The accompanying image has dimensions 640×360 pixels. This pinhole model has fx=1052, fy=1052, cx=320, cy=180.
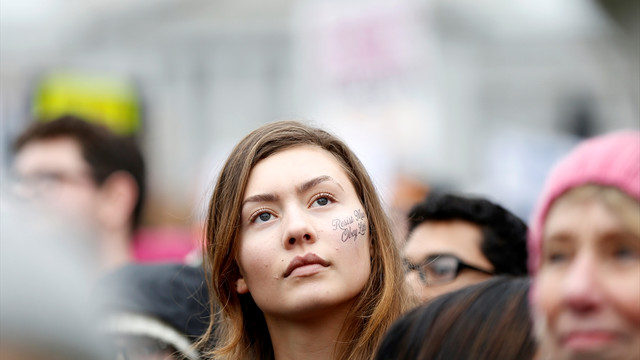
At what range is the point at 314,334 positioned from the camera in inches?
111

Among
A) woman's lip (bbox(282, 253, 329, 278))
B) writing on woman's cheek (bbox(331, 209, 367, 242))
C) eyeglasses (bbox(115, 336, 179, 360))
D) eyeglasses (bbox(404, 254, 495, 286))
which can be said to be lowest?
eyeglasses (bbox(115, 336, 179, 360))

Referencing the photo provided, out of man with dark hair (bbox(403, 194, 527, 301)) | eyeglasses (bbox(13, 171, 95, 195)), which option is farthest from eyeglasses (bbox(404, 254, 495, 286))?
eyeglasses (bbox(13, 171, 95, 195))

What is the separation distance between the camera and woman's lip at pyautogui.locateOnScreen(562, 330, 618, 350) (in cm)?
176

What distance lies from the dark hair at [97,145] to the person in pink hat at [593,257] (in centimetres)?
332

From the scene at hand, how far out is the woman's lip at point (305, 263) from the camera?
273 centimetres

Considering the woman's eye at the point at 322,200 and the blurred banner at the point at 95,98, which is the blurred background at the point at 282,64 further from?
the woman's eye at the point at 322,200

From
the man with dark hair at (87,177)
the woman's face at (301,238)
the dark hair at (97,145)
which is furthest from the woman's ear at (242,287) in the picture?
the dark hair at (97,145)

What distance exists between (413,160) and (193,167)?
15.6 feet

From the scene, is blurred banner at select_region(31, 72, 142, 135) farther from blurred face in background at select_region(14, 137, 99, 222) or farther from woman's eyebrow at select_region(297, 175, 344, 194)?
woman's eyebrow at select_region(297, 175, 344, 194)

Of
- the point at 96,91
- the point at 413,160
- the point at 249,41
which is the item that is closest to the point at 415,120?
the point at 413,160

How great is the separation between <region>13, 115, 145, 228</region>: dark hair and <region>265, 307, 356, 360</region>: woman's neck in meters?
2.28

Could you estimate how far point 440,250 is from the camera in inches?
149

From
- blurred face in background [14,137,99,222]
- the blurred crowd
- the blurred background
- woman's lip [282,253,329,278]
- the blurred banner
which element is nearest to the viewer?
the blurred crowd

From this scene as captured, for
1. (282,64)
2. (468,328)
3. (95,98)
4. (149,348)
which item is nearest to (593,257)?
(468,328)
